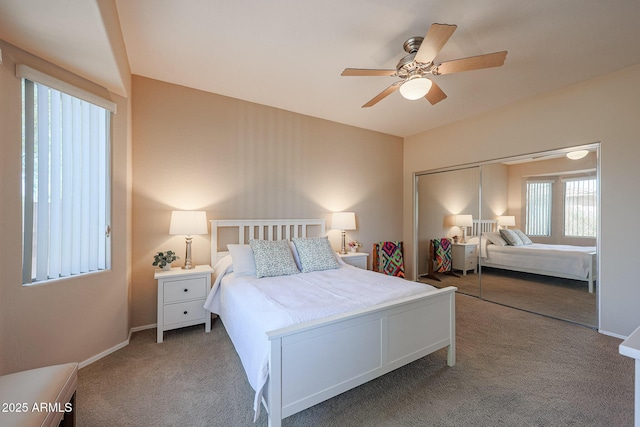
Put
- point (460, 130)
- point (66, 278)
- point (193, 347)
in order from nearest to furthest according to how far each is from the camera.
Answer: point (66, 278) < point (193, 347) < point (460, 130)

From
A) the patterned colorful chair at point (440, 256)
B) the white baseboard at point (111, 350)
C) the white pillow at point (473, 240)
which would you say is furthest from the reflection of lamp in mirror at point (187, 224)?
the white pillow at point (473, 240)

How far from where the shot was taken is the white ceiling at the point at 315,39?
5.62 feet

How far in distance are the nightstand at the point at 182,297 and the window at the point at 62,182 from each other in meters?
0.56

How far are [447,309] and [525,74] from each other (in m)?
2.67

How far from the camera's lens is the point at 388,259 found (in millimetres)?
4504

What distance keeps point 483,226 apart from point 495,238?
0.23 m

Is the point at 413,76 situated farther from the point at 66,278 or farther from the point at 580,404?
the point at 66,278

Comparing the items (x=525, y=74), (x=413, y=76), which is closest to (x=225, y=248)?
(x=413, y=76)

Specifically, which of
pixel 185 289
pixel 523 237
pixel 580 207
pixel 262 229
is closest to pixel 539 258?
pixel 523 237

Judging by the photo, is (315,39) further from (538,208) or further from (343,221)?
(538,208)

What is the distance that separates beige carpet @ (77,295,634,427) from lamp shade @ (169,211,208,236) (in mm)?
1108

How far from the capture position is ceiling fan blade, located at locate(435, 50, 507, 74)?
1.75m

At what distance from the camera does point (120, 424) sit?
149 cm

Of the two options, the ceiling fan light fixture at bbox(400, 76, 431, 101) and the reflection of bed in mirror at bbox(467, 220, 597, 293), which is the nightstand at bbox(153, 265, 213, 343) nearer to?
the ceiling fan light fixture at bbox(400, 76, 431, 101)
